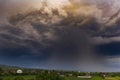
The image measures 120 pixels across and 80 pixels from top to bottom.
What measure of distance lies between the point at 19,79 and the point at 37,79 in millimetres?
15525

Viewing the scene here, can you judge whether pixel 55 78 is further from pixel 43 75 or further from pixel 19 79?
pixel 19 79

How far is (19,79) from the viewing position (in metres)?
140

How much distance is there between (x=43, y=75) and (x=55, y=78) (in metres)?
8.56

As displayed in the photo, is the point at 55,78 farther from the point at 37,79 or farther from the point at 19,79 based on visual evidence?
the point at 19,79

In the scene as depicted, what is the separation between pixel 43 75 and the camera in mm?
161625

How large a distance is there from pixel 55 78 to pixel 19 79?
2387cm

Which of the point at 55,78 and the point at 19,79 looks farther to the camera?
the point at 55,78

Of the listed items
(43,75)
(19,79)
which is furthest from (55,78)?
(19,79)

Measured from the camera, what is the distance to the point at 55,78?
513 feet

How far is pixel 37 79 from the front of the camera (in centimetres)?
15338

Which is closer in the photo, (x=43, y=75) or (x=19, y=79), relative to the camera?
(x=19, y=79)

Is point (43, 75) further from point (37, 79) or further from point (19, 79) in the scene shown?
point (19, 79)
